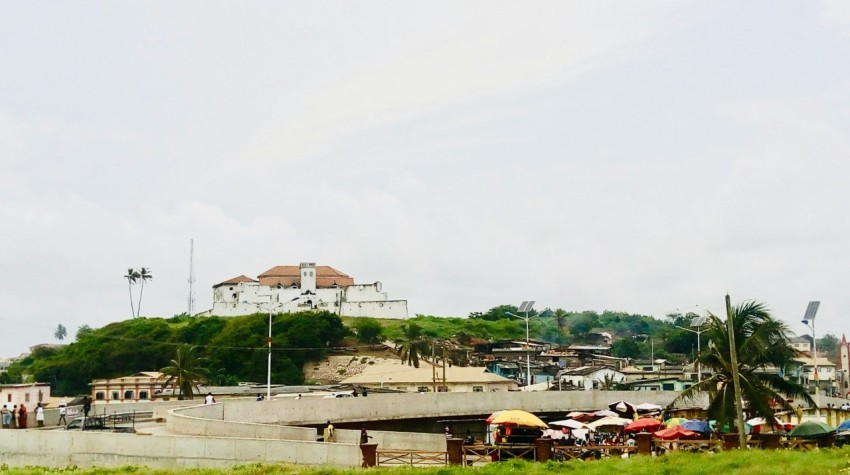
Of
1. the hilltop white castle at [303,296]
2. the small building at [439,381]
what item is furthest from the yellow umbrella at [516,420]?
the hilltop white castle at [303,296]

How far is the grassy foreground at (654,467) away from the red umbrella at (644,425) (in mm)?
9039

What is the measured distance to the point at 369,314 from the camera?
19200cm

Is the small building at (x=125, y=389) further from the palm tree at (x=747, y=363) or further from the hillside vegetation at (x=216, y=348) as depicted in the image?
the palm tree at (x=747, y=363)

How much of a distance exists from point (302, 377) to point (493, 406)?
82.9 meters

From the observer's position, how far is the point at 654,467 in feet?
104

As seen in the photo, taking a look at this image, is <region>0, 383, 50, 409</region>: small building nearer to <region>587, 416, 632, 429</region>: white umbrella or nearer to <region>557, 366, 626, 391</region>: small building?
<region>587, 416, 632, 429</region>: white umbrella

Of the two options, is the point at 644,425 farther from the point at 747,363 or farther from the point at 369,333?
the point at 369,333

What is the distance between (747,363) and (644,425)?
16.5 ft

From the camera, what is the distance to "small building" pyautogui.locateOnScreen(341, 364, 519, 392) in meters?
104

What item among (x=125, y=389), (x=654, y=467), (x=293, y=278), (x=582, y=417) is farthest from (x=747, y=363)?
(x=293, y=278)

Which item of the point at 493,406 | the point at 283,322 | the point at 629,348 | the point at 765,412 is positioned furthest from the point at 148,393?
the point at 629,348

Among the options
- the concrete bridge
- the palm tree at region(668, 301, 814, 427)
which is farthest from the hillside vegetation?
the palm tree at region(668, 301, 814, 427)

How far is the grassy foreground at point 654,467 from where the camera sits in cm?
3016

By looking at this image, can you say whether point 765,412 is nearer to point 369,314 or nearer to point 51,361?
point 51,361
